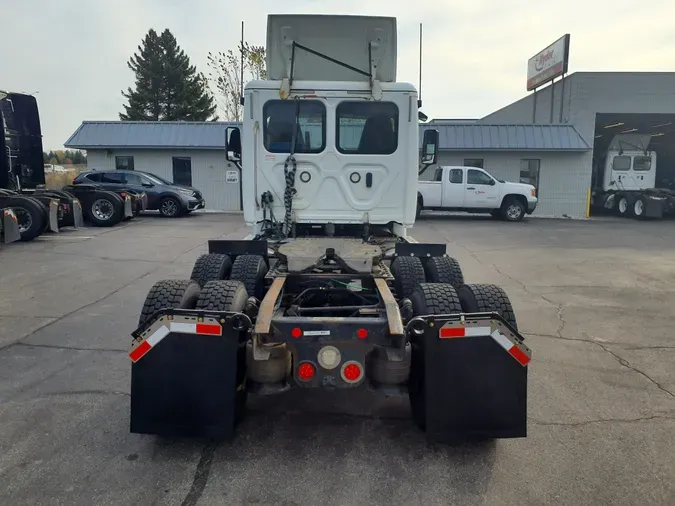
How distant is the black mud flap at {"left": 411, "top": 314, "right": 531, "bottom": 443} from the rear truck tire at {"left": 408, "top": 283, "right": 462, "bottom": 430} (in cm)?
7

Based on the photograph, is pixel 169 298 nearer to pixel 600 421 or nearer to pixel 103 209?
pixel 600 421

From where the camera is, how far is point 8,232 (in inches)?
502

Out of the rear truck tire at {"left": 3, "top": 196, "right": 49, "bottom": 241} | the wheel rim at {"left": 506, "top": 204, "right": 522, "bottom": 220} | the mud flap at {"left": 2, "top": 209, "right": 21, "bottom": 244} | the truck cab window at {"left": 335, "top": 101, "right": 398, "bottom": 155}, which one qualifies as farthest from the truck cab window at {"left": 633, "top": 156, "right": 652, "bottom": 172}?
the mud flap at {"left": 2, "top": 209, "right": 21, "bottom": 244}

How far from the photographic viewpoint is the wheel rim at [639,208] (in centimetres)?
2167

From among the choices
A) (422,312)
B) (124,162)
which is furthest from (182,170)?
(422,312)

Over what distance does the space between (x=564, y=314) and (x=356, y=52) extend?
439 centimetres

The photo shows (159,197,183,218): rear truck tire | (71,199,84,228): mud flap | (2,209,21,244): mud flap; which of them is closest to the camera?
(2,209,21,244): mud flap

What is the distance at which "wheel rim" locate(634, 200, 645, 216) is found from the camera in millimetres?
21672

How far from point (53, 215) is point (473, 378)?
14.2 metres

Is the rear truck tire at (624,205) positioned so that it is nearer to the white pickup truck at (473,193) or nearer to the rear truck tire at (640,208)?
the rear truck tire at (640,208)

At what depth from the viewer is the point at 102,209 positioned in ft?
55.4

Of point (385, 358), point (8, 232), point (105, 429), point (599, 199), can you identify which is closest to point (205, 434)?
point (105, 429)

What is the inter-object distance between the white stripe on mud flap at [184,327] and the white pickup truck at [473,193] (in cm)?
1749

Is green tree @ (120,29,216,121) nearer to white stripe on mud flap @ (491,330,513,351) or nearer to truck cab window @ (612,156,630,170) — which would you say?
truck cab window @ (612,156,630,170)
